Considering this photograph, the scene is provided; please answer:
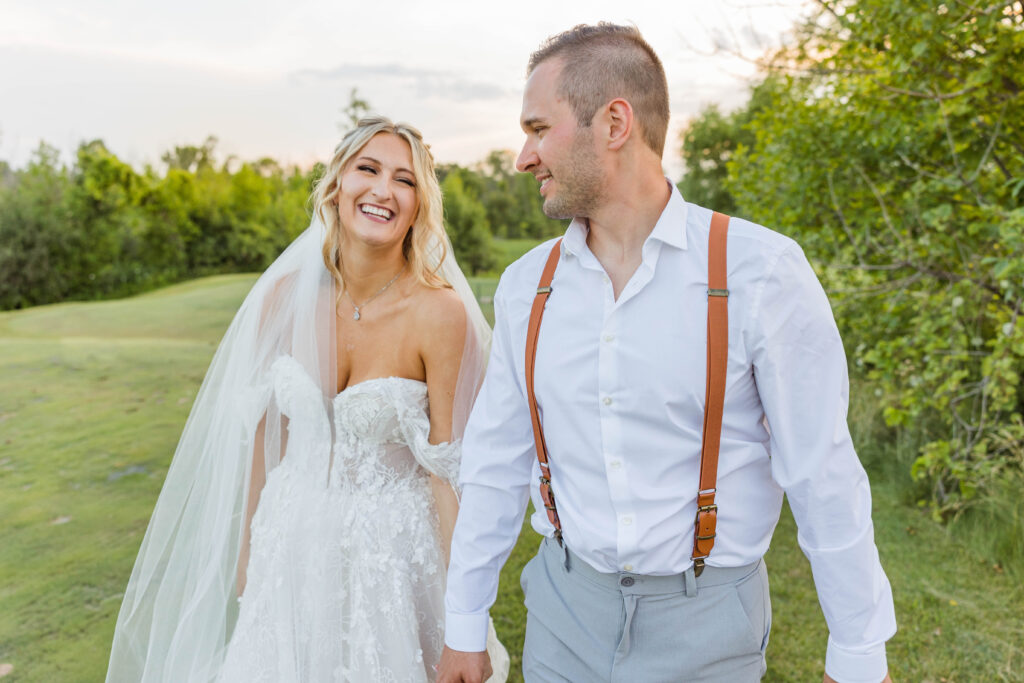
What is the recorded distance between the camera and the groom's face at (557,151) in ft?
5.49

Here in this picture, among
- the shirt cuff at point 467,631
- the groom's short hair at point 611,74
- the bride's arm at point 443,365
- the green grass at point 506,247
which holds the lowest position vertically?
the green grass at point 506,247

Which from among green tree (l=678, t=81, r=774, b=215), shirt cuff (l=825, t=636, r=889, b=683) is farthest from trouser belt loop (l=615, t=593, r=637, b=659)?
green tree (l=678, t=81, r=774, b=215)

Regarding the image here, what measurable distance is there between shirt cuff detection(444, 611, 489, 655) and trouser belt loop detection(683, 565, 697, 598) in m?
0.58

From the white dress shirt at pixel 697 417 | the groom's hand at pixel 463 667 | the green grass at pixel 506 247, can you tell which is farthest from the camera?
the green grass at pixel 506 247

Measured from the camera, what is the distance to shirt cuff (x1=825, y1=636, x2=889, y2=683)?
149 centimetres

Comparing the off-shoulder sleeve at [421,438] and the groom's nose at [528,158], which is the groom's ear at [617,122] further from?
the off-shoulder sleeve at [421,438]

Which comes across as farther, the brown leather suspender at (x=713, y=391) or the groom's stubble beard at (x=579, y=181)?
A: the groom's stubble beard at (x=579, y=181)

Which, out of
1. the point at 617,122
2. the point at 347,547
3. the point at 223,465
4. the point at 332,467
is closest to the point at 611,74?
the point at 617,122

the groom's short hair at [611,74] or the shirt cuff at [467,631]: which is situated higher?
the groom's short hair at [611,74]

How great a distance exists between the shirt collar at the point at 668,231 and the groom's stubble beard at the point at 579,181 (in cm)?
6

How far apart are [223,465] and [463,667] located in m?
1.26

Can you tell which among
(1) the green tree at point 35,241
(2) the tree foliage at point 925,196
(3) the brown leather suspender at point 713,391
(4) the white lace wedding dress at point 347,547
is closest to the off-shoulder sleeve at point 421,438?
(4) the white lace wedding dress at point 347,547

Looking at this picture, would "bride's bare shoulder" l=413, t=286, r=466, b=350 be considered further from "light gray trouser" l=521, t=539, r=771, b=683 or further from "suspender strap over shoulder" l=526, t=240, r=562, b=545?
"light gray trouser" l=521, t=539, r=771, b=683

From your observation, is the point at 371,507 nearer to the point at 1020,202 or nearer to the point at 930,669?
the point at 930,669
